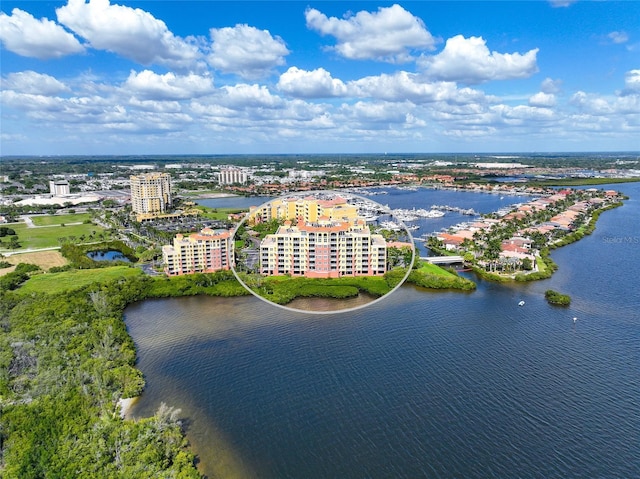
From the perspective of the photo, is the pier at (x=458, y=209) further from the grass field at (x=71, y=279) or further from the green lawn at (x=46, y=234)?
the green lawn at (x=46, y=234)

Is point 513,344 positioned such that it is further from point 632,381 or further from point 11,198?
point 11,198

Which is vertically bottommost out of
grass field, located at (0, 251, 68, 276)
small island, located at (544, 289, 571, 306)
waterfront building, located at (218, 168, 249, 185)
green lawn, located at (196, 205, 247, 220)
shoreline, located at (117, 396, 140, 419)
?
grass field, located at (0, 251, 68, 276)

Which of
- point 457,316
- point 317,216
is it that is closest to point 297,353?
point 457,316

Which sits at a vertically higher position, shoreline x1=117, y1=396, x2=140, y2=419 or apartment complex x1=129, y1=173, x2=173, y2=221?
apartment complex x1=129, y1=173, x2=173, y2=221

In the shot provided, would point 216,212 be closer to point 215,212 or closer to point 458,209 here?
point 215,212

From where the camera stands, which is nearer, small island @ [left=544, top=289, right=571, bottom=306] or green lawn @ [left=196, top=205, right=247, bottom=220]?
small island @ [left=544, top=289, right=571, bottom=306]

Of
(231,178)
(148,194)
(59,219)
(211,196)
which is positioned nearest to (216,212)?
(148,194)

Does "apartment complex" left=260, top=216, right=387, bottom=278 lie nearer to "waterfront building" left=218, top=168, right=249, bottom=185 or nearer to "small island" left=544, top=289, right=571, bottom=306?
"small island" left=544, top=289, right=571, bottom=306

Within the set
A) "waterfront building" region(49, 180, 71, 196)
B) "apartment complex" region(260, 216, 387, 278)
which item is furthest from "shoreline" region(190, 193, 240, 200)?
"apartment complex" region(260, 216, 387, 278)
